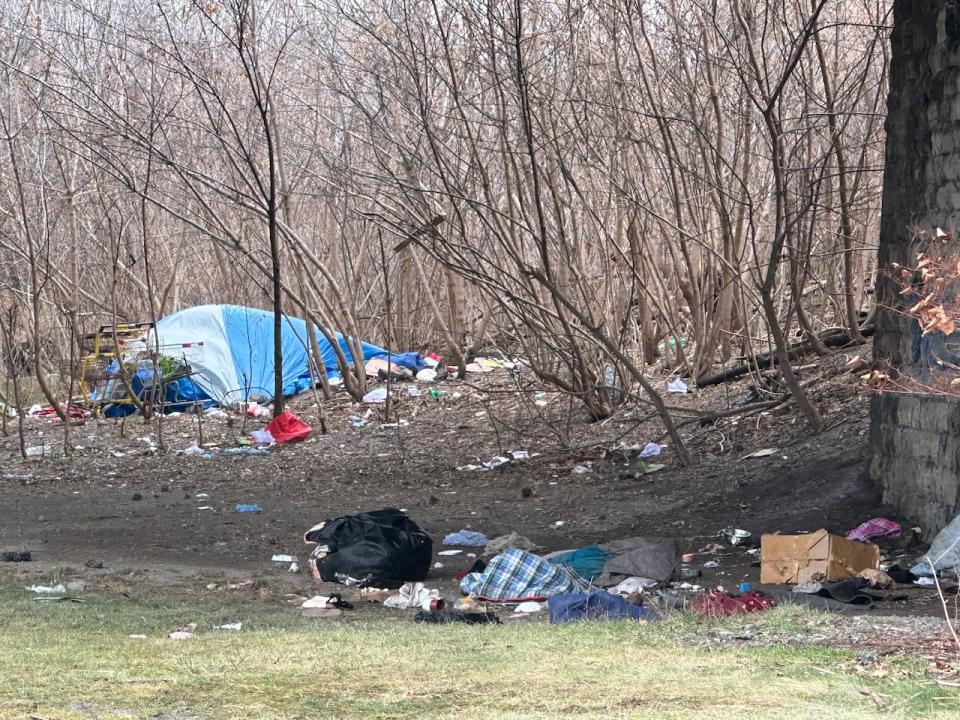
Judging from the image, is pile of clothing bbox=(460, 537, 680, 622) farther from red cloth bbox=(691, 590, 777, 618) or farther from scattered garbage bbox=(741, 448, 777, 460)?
scattered garbage bbox=(741, 448, 777, 460)

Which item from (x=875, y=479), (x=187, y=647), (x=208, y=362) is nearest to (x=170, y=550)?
(x=187, y=647)

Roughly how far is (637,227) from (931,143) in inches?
214

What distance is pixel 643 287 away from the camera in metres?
13.3

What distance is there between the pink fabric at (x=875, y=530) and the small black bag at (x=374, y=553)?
282 cm

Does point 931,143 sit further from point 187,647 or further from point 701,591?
point 187,647

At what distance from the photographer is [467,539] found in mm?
8906

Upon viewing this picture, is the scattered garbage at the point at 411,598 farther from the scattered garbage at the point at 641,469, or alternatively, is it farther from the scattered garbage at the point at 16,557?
the scattered garbage at the point at 641,469

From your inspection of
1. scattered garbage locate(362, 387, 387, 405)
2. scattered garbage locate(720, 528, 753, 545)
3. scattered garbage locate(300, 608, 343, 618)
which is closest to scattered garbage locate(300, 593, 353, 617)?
scattered garbage locate(300, 608, 343, 618)

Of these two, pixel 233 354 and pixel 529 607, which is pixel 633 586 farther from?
pixel 233 354

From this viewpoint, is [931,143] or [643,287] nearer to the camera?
[931,143]

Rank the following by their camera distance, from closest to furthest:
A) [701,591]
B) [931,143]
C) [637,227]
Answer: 1. [701,591]
2. [931,143]
3. [637,227]

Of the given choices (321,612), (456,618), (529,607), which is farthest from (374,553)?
(456,618)

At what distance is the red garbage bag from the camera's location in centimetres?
1384

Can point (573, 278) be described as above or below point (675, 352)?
above
